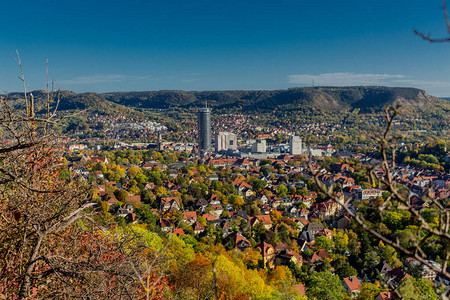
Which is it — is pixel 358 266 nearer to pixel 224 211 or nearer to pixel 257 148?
pixel 224 211

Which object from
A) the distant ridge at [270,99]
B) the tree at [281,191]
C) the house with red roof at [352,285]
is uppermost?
the distant ridge at [270,99]

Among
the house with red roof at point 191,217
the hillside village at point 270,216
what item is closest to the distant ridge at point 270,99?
the hillside village at point 270,216

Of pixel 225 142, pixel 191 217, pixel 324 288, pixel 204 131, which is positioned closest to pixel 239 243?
pixel 191 217

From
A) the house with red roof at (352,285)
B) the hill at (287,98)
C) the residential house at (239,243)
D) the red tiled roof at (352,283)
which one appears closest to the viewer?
the house with red roof at (352,285)

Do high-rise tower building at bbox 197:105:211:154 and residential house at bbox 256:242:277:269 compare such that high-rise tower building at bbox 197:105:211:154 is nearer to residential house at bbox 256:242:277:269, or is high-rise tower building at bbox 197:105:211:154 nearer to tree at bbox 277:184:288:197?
tree at bbox 277:184:288:197

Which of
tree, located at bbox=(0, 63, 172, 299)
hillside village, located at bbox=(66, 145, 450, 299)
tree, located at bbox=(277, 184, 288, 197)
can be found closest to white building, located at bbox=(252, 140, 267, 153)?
hillside village, located at bbox=(66, 145, 450, 299)

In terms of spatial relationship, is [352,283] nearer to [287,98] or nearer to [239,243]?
[239,243]

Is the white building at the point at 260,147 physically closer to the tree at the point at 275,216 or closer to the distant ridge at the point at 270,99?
the tree at the point at 275,216

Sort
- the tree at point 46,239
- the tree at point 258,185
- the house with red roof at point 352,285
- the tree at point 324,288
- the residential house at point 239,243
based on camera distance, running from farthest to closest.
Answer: the tree at point 258,185 < the residential house at point 239,243 < the house with red roof at point 352,285 < the tree at point 324,288 < the tree at point 46,239
